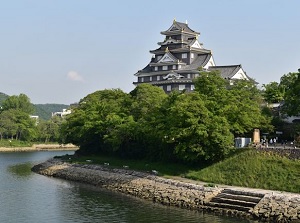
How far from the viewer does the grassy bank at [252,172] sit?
2894 cm

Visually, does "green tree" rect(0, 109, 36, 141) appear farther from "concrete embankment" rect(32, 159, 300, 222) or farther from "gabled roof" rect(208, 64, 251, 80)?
"concrete embankment" rect(32, 159, 300, 222)

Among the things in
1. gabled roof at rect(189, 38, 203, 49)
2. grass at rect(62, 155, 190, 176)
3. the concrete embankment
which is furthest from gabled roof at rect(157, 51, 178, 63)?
the concrete embankment

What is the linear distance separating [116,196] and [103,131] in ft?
55.3

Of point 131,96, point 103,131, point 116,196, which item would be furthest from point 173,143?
point 131,96

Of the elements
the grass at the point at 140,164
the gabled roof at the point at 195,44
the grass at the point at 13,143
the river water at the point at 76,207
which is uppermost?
the gabled roof at the point at 195,44

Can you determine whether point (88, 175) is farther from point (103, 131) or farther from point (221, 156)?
point (221, 156)

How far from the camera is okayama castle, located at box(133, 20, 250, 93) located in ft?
196

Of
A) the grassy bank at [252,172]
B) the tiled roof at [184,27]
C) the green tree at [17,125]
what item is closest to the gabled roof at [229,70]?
the tiled roof at [184,27]

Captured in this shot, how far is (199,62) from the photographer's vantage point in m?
61.4

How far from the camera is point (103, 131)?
4912 cm

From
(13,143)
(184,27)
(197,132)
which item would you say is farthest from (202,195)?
(13,143)

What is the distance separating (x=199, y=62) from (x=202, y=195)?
114 ft

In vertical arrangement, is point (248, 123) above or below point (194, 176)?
above

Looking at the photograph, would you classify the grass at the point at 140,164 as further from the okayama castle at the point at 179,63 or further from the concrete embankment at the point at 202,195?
the okayama castle at the point at 179,63
